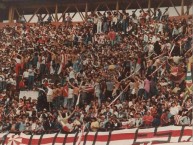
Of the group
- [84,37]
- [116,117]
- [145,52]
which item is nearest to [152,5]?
[84,37]

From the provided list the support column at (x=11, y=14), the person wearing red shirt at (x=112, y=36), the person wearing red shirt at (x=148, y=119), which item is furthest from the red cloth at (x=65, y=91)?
the support column at (x=11, y=14)

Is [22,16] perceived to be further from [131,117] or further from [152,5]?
[131,117]

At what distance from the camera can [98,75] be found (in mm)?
24531

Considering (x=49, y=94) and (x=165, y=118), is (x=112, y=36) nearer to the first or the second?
(x=49, y=94)

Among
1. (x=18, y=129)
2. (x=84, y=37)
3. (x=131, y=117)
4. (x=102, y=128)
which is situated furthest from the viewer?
(x=84, y=37)

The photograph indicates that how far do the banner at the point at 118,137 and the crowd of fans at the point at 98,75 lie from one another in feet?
1.56

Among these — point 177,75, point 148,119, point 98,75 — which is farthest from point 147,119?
point 98,75

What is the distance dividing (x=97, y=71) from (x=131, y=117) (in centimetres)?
474

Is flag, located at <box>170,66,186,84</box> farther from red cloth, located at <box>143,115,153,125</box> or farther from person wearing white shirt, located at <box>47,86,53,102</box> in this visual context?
person wearing white shirt, located at <box>47,86,53,102</box>

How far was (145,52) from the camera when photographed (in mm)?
25266

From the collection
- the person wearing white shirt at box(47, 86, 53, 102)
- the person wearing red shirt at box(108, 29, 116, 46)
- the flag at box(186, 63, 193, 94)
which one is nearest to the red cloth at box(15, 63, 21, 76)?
the person wearing white shirt at box(47, 86, 53, 102)

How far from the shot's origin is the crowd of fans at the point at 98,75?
20.9 meters

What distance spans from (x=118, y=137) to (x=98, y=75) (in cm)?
638

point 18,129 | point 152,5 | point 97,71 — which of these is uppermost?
point 152,5
